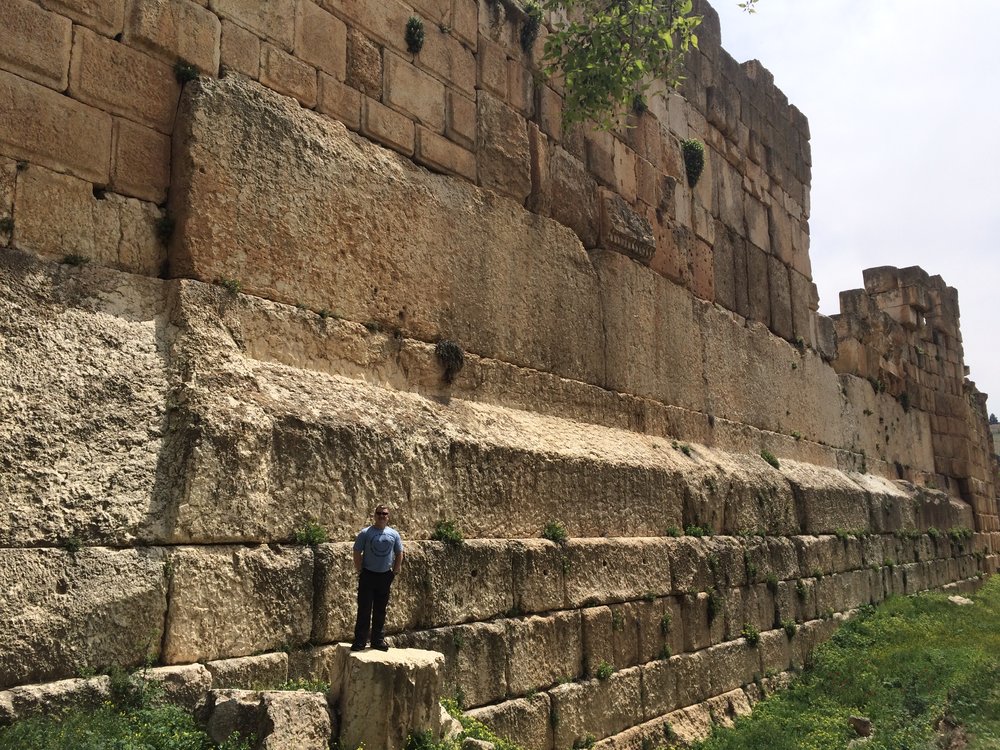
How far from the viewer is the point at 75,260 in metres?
4.15

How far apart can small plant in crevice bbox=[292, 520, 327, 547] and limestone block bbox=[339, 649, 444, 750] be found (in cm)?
71

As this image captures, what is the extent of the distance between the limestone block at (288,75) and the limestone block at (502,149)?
60.4 inches

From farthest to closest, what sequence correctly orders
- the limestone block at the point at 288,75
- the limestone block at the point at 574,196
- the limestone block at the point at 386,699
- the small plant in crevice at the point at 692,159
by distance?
the small plant in crevice at the point at 692,159 < the limestone block at the point at 574,196 < the limestone block at the point at 288,75 < the limestone block at the point at 386,699

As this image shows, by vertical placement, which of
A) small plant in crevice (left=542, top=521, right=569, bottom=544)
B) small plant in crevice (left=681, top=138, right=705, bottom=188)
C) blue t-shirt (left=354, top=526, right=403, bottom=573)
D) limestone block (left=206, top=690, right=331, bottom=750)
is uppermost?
small plant in crevice (left=681, top=138, right=705, bottom=188)

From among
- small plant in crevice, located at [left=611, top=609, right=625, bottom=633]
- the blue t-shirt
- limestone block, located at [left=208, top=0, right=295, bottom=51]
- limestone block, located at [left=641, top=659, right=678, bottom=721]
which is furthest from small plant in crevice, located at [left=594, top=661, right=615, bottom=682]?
limestone block, located at [left=208, top=0, right=295, bottom=51]

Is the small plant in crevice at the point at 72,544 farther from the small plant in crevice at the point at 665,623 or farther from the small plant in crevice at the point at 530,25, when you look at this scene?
the small plant in crevice at the point at 530,25

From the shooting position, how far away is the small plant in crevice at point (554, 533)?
6.23 m

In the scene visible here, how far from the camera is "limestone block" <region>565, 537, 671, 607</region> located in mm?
6305

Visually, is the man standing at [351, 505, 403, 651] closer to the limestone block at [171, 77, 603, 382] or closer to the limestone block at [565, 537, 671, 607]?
the limestone block at [171, 77, 603, 382]

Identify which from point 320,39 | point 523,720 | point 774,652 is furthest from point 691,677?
point 320,39

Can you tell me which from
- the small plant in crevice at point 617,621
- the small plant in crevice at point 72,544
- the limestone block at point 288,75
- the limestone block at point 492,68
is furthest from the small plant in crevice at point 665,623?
the small plant in crevice at point 72,544

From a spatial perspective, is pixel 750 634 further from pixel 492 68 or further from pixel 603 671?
pixel 492 68

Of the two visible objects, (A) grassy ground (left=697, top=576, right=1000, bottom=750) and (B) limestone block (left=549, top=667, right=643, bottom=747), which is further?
(A) grassy ground (left=697, top=576, right=1000, bottom=750)

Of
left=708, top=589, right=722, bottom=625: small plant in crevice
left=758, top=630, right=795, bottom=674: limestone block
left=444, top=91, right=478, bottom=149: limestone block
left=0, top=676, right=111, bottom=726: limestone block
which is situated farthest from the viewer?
left=758, top=630, right=795, bottom=674: limestone block
